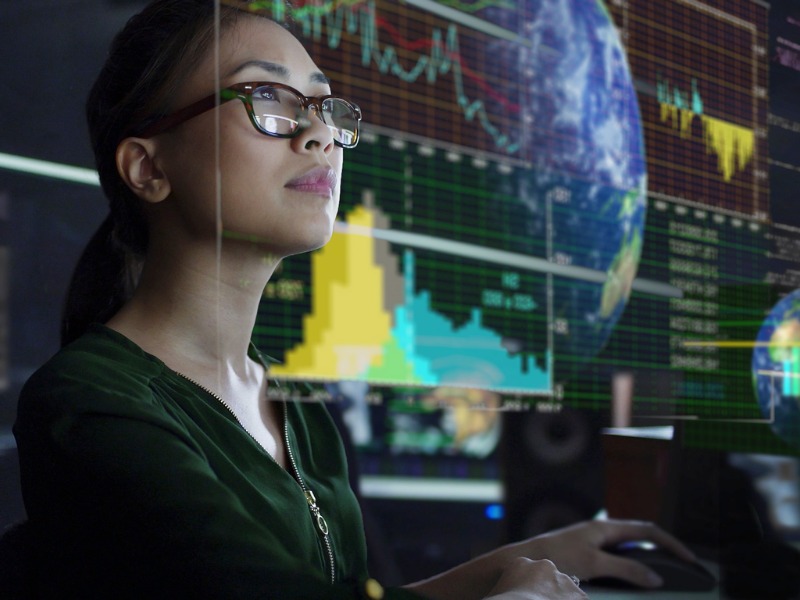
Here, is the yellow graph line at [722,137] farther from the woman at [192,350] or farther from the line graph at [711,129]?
the woman at [192,350]

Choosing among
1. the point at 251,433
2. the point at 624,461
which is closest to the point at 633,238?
the point at 624,461

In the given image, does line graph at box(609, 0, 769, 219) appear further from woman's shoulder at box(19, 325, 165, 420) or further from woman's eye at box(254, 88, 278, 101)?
woman's shoulder at box(19, 325, 165, 420)

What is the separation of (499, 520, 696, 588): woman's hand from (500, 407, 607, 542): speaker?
0.02 m

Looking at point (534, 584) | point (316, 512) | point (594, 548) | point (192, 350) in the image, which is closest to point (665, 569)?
point (594, 548)

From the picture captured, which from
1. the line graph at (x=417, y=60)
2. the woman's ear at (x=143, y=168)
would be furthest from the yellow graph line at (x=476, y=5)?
the woman's ear at (x=143, y=168)

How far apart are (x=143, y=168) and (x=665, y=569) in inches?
27.0

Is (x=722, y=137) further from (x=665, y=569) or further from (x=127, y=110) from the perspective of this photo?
(x=127, y=110)

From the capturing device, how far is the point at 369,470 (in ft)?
2.89

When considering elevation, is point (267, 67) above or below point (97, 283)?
above

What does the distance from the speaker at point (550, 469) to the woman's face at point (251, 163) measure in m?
0.32

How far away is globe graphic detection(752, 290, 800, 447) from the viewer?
1229 mm

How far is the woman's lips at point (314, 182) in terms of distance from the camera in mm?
743

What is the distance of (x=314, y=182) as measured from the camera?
2.45 feet

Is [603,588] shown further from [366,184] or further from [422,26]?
[422,26]
